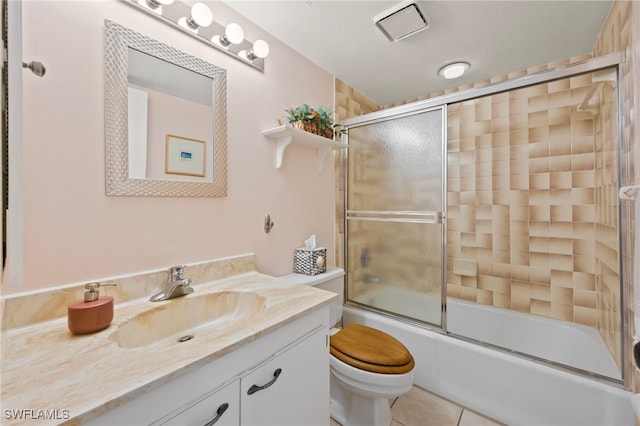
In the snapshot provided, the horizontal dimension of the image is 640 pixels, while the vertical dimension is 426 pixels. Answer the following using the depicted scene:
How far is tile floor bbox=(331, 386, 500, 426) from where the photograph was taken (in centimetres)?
138

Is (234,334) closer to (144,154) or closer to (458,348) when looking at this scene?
(144,154)

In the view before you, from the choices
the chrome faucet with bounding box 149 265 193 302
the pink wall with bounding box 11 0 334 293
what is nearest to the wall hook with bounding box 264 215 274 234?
the pink wall with bounding box 11 0 334 293

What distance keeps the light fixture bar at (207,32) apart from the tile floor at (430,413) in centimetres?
209

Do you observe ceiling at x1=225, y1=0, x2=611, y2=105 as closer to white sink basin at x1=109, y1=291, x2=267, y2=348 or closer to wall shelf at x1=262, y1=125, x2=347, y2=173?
wall shelf at x1=262, y1=125, x2=347, y2=173

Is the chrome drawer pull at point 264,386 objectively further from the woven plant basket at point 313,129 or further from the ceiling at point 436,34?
the ceiling at point 436,34

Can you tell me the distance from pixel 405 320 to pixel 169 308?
1.51 metres

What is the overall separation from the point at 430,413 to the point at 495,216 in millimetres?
1489

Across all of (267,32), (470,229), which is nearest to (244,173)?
(267,32)

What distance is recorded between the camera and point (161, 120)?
106 centimetres

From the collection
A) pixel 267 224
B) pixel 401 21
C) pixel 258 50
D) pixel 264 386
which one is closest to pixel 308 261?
pixel 267 224

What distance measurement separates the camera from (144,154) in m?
1.02

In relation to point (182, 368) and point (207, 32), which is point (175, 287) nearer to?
point (182, 368)

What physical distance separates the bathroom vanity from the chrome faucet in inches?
1.3

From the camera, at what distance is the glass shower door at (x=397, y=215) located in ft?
5.54
